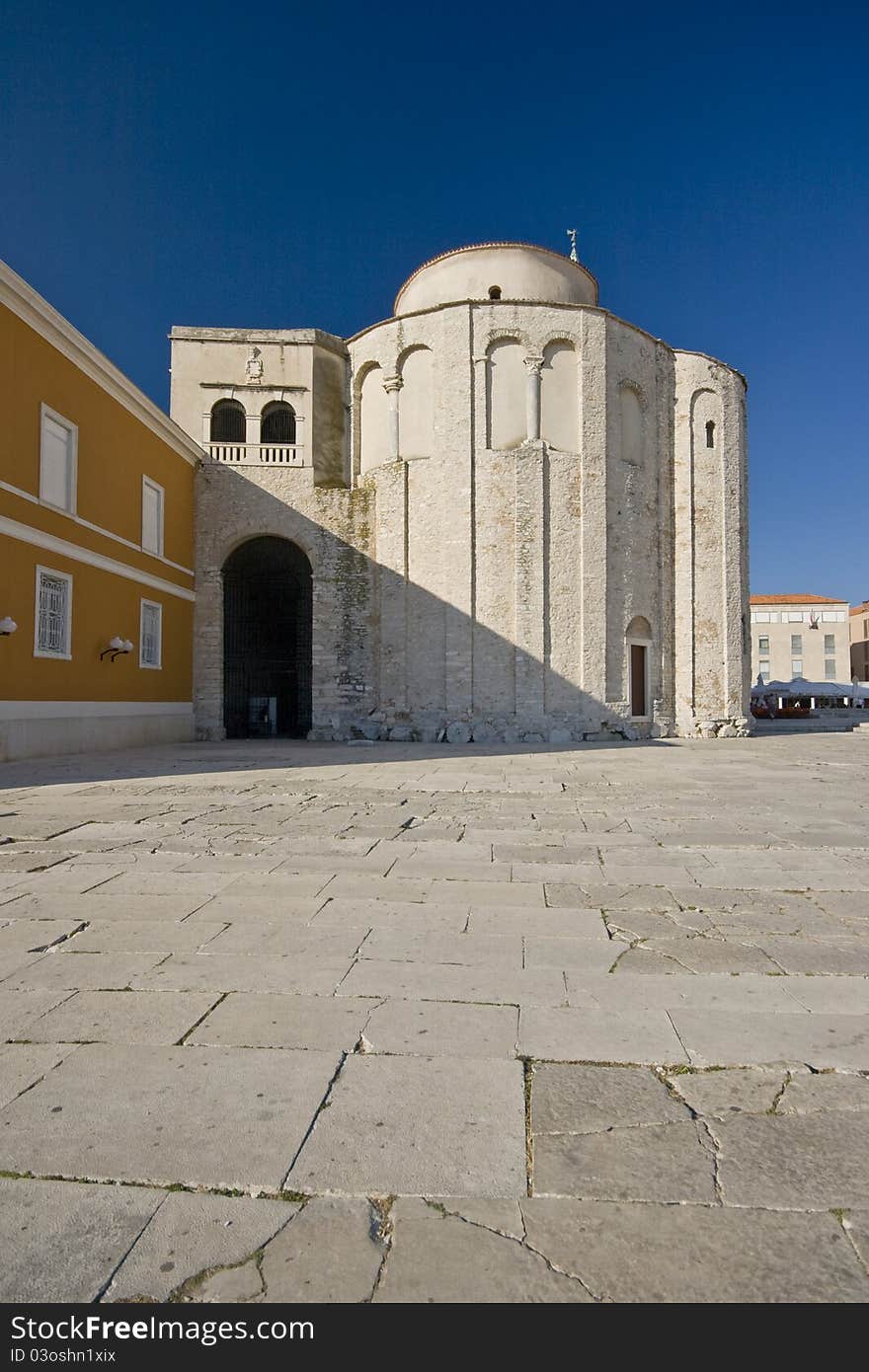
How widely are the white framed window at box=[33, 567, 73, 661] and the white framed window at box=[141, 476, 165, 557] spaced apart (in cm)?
368

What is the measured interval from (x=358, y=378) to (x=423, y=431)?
3.15 m

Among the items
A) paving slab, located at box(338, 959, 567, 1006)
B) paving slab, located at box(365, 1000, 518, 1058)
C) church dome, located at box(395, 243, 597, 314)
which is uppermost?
church dome, located at box(395, 243, 597, 314)

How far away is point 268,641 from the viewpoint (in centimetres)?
2580

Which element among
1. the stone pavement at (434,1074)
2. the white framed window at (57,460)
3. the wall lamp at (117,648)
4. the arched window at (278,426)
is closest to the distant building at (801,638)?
the arched window at (278,426)

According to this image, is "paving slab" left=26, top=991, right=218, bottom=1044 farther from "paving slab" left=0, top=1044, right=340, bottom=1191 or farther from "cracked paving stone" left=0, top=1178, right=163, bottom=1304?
"cracked paving stone" left=0, top=1178, right=163, bottom=1304

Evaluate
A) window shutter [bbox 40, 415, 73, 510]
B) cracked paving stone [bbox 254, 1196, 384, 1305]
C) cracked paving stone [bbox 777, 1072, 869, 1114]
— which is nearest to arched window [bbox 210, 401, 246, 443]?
window shutter [bbox 40, 415, 73, 510]

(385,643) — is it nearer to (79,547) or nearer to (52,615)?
(79,547)

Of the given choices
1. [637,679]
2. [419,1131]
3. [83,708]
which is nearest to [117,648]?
[83,708]

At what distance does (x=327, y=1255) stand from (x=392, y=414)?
22.0m

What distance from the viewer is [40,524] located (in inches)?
535

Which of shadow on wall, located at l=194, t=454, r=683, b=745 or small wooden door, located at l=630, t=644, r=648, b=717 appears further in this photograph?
small wooden door, located at l=630, t=644, r=648, b=717

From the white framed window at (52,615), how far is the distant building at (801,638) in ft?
175

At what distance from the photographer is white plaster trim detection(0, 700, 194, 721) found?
13.0 metres
